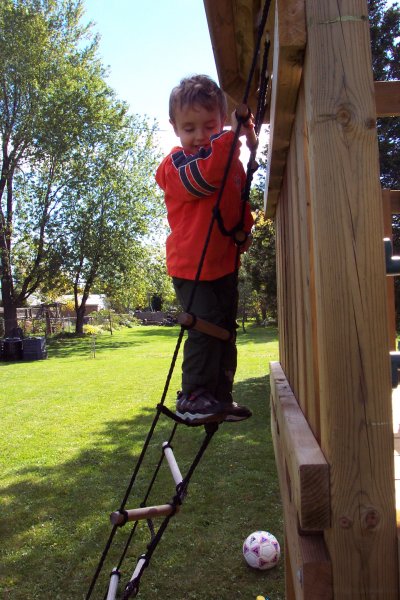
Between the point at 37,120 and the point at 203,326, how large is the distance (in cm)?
2374

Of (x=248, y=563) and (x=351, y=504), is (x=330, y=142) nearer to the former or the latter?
(x=351, y=504)

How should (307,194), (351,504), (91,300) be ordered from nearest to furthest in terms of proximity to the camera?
1. (351,504)
2. (307,194)
3. (91,300)

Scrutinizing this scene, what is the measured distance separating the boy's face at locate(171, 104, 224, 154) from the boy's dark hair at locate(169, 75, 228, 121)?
0.02m

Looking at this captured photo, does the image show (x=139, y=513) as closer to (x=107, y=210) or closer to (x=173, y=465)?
(x=173, y=465)

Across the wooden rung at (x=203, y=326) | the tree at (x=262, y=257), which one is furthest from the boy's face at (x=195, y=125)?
the tree at (x=262, y=257)

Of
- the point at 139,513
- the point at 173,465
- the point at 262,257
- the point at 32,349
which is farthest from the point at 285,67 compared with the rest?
the point at 32,349

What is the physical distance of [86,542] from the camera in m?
4.52

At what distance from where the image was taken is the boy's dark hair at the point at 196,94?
2033mm

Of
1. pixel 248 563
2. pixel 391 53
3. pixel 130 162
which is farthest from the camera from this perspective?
pixel 130 162

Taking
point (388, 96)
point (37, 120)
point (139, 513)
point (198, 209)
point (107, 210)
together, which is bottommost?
point (139, 513)

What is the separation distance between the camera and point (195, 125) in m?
2.10

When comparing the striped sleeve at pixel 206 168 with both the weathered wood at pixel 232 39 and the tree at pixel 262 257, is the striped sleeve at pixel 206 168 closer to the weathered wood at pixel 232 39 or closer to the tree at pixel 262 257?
the weathered wood at pixel 232 39

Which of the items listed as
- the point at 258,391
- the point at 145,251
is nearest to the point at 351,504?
the point at 258,391

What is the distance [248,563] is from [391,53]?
1527 cm
